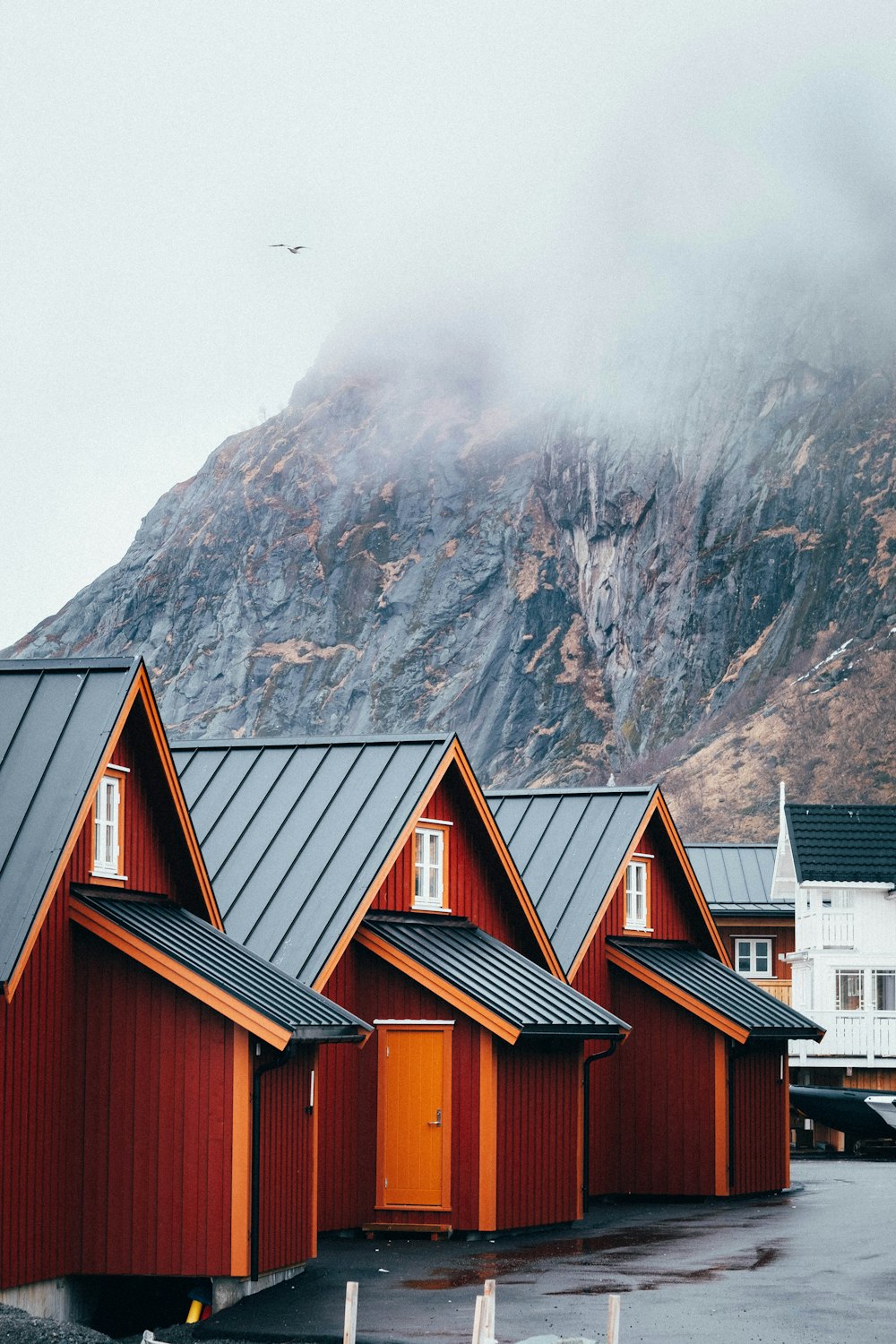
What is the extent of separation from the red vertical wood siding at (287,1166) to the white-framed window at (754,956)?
32.7 metres

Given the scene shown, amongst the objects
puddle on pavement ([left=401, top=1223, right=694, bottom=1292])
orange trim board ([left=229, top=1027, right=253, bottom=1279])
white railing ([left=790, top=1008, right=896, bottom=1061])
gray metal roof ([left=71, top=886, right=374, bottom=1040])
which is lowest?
puddle on pavement ([left=401, top=1223, right=694, bottom=1292])

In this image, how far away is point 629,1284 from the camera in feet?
63.2

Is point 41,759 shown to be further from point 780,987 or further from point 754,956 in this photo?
point 754,956

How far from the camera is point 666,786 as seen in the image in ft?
315

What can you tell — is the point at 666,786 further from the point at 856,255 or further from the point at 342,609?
the point at 342,609

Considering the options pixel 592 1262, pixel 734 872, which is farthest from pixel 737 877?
pixel 592 1262

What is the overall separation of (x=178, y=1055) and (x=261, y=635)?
432 feet

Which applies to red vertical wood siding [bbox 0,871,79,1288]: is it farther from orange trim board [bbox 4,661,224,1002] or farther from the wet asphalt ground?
the wet asphalt ground

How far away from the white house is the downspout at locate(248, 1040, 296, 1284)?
26.6 m

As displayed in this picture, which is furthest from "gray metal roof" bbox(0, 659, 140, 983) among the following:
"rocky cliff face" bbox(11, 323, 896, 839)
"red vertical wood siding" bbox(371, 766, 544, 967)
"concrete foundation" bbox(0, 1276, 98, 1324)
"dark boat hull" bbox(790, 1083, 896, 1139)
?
"rocky cliff face" bbox(11, 323, 896, 839)

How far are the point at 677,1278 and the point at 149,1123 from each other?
5.63 metres

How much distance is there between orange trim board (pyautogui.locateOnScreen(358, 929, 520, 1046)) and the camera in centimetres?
2297

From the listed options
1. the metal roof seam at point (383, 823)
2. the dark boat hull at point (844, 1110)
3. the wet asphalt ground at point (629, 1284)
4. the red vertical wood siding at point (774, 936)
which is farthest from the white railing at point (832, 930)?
the metal roof seam at point (383, 823)

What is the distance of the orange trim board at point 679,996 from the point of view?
28547 millimetres
